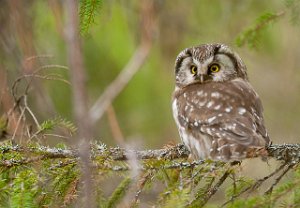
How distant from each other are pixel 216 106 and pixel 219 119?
0.16 meters

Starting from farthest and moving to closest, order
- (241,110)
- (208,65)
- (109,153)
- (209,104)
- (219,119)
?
(208,65) < (209,104) < (241,110) < (219,119) < (109,153)

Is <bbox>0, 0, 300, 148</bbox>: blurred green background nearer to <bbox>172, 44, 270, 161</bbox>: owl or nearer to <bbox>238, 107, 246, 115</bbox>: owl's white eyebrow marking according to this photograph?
<bbox>172, 44, 270, 161</bbox>: owl

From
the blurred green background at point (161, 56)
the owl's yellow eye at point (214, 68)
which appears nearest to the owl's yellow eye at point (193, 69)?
the owl's yellow eye at point (214, 68)

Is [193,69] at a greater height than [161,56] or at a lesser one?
lesser

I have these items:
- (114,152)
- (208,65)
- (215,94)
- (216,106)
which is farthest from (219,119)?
(114,152)

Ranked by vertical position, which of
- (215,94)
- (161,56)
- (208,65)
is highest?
(161,56)

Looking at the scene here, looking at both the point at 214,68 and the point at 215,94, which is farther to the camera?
the point at 214,68

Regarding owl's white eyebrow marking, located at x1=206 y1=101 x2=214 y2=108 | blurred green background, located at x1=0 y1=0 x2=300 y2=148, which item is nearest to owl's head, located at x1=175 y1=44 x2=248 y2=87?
owl's white eyebrow marking, located at x1=206 y1=101 x2=214 y2=108

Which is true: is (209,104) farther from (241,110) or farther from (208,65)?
(208,65)

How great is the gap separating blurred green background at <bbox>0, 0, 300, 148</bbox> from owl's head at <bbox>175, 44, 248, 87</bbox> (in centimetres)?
55

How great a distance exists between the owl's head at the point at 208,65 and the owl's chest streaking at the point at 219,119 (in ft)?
0.34

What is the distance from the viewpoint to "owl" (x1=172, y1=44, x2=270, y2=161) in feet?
12.5

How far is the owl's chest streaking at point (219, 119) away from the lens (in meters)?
3.77

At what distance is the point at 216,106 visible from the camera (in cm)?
420
